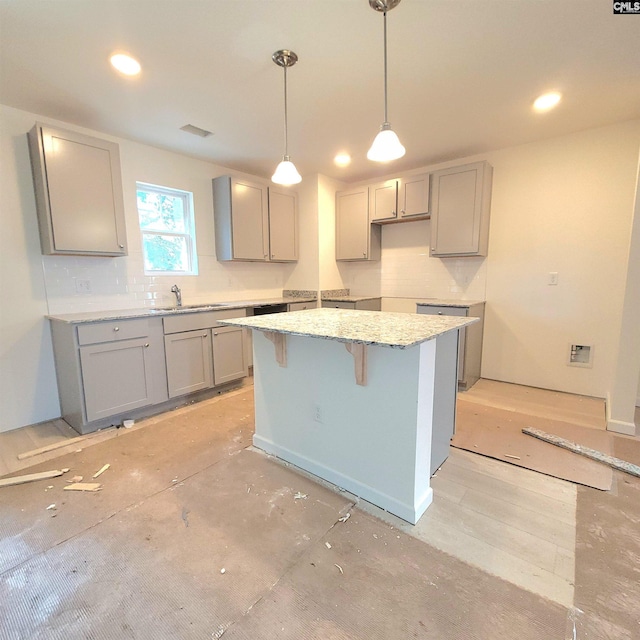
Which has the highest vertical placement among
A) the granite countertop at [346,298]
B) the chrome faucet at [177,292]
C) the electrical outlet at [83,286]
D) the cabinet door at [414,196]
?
the cabinet door at [414,196]

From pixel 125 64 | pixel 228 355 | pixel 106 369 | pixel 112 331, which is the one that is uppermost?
pixel 125 64

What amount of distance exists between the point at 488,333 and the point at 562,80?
2386 mm

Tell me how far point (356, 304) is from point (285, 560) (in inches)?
122

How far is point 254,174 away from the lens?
4328mm

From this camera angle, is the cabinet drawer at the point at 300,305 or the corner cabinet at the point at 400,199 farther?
the cabinet drawer at the point at 300,305

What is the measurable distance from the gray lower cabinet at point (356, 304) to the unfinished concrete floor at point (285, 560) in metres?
2.41

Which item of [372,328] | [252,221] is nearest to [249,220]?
[252,221]

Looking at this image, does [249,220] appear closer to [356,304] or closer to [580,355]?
[356,304]

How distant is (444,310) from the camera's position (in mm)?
3428

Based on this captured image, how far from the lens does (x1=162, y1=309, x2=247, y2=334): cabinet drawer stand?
2.97 m

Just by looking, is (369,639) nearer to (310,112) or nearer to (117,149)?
(310,112)

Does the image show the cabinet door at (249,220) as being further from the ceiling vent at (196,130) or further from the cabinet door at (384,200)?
the cabinet door at (384,200)

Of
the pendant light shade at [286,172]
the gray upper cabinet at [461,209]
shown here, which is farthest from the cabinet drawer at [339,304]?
the pendant light shade at [286,172]

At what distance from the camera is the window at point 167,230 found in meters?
3.38
